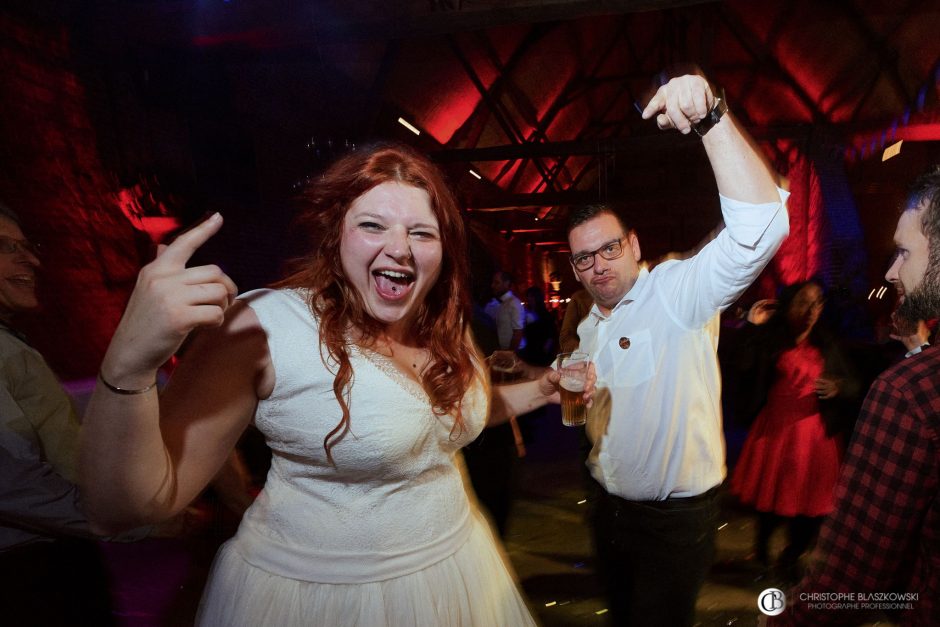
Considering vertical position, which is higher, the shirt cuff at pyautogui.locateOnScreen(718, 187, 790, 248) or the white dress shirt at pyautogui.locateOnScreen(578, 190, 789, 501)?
the shirt cuff at pyautogui.locateOnScreen(718, 187, 790, 248)

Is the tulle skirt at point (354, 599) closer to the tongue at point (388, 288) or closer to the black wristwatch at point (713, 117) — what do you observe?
the tongue at point (388, 288)

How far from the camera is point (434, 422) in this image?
1369mm

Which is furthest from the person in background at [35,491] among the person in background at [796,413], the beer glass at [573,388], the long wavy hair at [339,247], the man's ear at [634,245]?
the person in background at [796,413]

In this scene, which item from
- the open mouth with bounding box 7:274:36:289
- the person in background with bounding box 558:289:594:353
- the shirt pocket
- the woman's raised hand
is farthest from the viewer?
the person in background with bounding box 558:289:594:353

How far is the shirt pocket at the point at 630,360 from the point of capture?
2213 mm

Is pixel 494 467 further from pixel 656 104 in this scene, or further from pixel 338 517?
pixel 656 104

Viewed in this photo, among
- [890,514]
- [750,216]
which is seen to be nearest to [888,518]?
[890,514]

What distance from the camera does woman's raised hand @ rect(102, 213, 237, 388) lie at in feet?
2.95

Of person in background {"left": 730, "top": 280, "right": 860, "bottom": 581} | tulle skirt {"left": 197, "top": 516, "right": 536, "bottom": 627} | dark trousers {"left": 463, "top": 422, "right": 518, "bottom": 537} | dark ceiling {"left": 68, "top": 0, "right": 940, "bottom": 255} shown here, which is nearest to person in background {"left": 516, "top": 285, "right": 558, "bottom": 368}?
dark ceiling {"left": 68, "top": 0, "right": 940, "bottom": 255}

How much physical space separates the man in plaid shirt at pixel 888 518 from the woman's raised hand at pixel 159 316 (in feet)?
4.67

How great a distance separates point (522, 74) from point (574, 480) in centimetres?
1043

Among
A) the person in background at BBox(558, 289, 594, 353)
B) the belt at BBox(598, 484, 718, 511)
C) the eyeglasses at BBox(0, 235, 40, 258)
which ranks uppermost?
the eyeglasses at BBox(0, 235, 40, 258)

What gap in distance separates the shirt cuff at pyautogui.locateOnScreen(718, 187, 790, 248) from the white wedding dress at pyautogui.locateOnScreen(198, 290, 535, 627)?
104 cm

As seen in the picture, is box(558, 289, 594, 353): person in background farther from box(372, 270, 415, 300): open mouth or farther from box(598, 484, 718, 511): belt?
box(372, 270, 415, 300): open mouth
